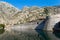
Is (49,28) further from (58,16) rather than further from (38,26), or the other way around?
(38,26)

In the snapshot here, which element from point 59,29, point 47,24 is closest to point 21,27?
point 47,24

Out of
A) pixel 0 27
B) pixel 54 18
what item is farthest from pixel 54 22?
pixel 0 27

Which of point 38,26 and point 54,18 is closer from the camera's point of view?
point 54,18

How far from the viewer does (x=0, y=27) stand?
11681 centimetres

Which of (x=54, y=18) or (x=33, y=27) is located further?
(x=33, y=27)

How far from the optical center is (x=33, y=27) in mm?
104625

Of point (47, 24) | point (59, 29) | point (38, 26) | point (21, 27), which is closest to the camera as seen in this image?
point (59, 29)

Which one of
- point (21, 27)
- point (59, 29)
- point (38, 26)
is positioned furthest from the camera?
point (21, 27)

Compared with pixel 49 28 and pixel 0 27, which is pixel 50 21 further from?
pixel 0 27

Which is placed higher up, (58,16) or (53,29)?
(58,16)

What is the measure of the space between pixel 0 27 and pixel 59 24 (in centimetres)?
4906

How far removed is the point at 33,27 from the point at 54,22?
26.9 metres

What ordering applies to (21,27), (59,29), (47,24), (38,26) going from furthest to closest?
(21,27) < (38,26) < (47,24) < (59,29)

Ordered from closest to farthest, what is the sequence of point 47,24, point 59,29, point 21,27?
1. point 59,29
2. point 47,24
3. point 21,27
